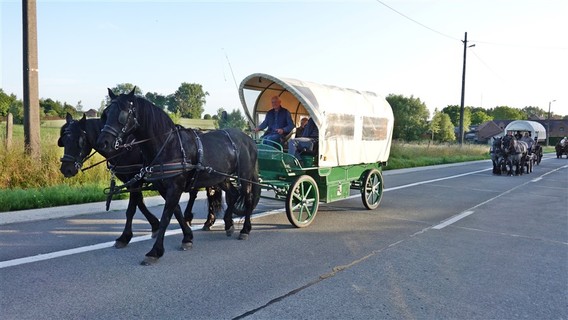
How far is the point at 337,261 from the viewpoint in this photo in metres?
5.44

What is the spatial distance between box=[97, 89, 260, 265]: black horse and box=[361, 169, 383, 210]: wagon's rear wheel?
134 inches

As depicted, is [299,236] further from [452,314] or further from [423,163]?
[423,163]

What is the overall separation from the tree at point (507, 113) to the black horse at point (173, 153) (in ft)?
432

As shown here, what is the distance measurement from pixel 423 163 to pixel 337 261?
70.8ft

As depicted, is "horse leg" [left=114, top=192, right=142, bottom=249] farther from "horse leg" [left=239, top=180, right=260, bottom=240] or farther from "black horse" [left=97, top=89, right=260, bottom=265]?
"horse leg" [left=239, top=180, right=260, bottom=240]

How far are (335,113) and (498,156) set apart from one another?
1495 cm

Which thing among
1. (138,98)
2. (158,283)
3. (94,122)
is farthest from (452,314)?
(94,122)

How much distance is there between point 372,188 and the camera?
9.45m

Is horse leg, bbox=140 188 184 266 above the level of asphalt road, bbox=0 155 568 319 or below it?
above

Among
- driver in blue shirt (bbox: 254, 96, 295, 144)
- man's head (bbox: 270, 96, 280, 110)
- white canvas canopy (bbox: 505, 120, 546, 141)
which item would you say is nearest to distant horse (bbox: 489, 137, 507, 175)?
white canvas canopy (bbox: 505, 120, 546, 141)

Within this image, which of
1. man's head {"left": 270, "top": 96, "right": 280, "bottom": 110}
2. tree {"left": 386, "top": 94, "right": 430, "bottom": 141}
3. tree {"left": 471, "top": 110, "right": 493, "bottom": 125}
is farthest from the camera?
tree {"left": 471, "top": 110, "right": 493, "bottom": 125}

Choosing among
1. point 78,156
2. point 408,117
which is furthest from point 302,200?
point 408,117

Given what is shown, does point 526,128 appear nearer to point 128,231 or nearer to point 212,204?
point 212,204

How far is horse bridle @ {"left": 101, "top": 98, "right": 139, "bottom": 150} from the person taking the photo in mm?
4824
